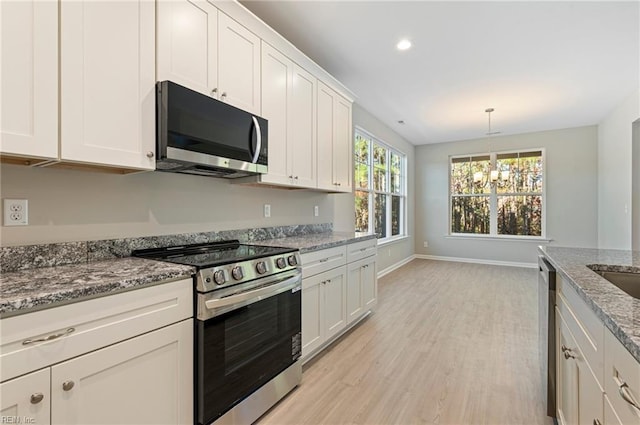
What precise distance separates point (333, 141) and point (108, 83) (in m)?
2.16

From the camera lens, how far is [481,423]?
178 centimetres

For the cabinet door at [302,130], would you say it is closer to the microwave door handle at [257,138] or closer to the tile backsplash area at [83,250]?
the microwave door handle at [257,138]

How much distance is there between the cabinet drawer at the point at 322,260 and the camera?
2.29 metres

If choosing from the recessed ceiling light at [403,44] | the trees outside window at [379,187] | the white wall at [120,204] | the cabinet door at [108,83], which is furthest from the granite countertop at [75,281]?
the trees outside window at [379,187]

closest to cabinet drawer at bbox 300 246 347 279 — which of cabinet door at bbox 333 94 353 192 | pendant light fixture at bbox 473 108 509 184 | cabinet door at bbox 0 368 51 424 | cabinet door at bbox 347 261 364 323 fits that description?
cabinet door at bbox 347 261 364 323

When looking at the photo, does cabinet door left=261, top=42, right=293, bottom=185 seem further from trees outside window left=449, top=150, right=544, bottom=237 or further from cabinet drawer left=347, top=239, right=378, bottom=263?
trees outside window left=449, top=150, right=544, bottom=237

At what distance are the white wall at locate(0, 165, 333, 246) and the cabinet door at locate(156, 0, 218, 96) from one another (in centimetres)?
64

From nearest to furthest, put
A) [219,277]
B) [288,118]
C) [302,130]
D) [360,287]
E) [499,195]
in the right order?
[219,277]
[288,118]
[302,130]
[360,287]
[499,195]

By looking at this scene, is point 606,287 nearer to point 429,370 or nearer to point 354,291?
point 429,370

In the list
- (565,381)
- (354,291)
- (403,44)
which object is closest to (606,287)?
(565,381)

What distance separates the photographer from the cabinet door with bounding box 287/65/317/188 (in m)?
2.70

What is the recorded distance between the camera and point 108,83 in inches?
58.2

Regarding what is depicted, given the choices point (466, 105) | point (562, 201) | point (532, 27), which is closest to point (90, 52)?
point (532, 27)

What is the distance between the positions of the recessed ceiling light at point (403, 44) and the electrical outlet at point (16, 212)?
303 centimetres
